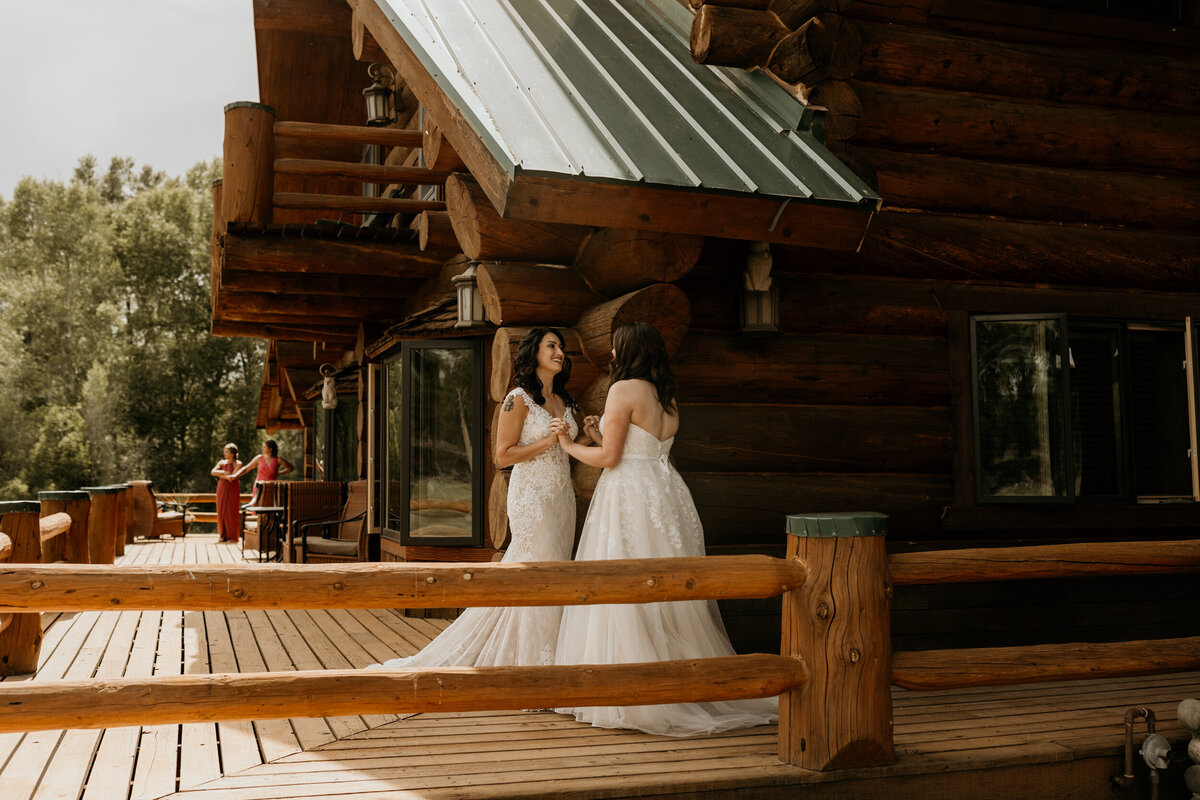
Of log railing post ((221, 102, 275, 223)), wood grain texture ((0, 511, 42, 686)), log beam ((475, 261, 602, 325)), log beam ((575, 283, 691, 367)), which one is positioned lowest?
wood grain texture ((0, 511, 42, 686))

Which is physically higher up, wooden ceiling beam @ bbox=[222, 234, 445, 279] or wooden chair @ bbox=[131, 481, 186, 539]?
wooden ceiling beam @ bbox=[222, 234, 445, 279]

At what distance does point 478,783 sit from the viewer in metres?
3.42

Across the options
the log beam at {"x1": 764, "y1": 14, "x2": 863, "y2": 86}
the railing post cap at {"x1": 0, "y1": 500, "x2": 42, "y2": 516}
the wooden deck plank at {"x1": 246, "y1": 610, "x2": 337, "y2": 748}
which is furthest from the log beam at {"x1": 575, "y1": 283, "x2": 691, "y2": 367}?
the railing post cap at {"x1": 0, "y1": 500, "x2": 42, "y2": 516}

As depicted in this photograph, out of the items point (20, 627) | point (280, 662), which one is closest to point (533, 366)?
point (280, 662)

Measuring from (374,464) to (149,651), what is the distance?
3.56 meters

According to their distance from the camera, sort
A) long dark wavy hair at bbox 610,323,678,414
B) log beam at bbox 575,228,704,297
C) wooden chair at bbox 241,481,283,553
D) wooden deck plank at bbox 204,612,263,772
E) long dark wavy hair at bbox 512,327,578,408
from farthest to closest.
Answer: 1. wooden chair at bbox 241,481,283,553
2. long dark wavy hair at bbox 512,327,578,408
3. log beam at bbox 575,228,704,297
4. long dark wavy hair at bbox 610,323,678,414
5. wooden deck plank at bbox 204,612,263,772

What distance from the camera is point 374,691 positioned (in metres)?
3.31

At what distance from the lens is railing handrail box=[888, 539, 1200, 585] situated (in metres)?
3.88

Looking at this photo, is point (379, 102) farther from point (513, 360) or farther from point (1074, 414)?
point (1074, 414)

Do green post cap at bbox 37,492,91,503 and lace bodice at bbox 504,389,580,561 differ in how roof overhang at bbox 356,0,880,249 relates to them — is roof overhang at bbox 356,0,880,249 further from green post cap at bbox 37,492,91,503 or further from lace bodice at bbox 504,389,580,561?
green post cap at bbox 37,492,91,503

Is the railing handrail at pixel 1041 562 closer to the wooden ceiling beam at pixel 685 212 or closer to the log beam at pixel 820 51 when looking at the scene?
the wooden ceiling beam at pixel 685 212

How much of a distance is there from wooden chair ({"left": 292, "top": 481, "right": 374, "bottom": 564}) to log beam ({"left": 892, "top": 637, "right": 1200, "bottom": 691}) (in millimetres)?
6408

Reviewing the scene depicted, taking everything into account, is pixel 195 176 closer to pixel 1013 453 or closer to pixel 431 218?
pixel 431 218

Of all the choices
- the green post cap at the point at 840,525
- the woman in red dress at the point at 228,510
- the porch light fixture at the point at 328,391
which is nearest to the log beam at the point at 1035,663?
the green post cap at the point at 840,525
